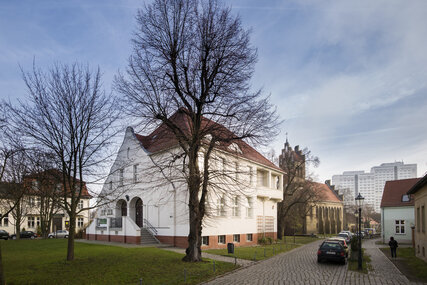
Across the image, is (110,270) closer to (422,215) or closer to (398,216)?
(422,215)

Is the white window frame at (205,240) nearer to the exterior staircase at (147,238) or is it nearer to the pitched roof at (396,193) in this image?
the exterior staircase at (147,238)

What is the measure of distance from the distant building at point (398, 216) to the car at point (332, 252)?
27.1 meters

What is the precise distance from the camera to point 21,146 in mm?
15344

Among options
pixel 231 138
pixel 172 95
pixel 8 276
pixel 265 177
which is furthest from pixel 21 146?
pixel 265 177

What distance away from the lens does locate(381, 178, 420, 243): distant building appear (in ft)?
136

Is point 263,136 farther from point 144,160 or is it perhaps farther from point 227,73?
point 144,160

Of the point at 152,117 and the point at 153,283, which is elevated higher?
the point at 152,117

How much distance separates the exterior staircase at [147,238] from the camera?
2635cm

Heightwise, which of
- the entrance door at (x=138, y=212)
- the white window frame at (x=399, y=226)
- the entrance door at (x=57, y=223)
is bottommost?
the entrance door at (x=57, y=223)

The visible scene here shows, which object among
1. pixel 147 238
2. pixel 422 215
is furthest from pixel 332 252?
pixel 147 238

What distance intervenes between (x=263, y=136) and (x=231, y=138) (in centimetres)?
165

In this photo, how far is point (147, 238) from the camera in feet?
87.7

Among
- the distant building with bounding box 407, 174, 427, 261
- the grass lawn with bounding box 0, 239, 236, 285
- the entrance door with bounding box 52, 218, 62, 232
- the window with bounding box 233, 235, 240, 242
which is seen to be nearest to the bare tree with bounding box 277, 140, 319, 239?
the window with bounding box 233, 235, 240, 242

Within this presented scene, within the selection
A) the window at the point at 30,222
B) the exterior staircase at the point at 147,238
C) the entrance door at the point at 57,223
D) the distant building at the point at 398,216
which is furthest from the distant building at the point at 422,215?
the window at the point at 30,222
